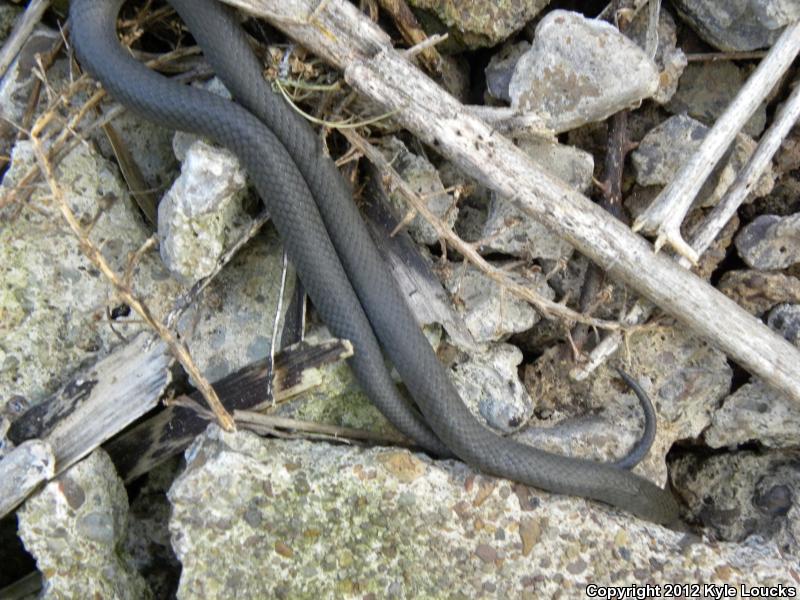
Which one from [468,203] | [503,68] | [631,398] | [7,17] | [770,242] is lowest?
[631,398]

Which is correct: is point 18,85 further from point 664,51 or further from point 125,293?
point 664,51

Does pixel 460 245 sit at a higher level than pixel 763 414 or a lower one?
higher

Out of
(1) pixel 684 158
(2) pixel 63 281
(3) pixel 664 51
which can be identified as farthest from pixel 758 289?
(2) pixel 63 281

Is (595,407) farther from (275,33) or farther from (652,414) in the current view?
(275,33)

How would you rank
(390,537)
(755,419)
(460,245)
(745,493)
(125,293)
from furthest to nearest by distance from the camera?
1. (745,493)
2. (755,419)
3. (460,245)
4. (390,537)
5. (125,293)

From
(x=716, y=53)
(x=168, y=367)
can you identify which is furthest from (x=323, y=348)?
Answer: (x=716, y=53)

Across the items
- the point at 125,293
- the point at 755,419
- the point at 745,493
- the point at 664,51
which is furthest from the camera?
the point at 745,493

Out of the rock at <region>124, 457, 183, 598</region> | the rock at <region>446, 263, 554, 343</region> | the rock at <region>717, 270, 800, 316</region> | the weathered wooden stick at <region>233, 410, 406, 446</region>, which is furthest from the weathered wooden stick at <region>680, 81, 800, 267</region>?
the rock at <region>124, 457, 183, 598</region>
